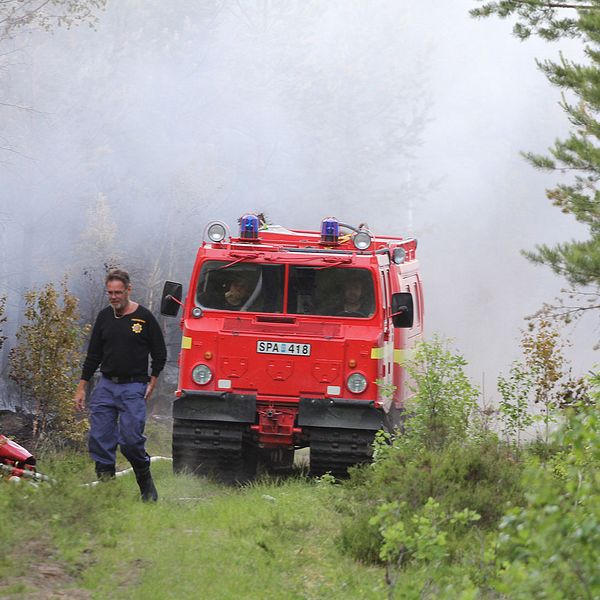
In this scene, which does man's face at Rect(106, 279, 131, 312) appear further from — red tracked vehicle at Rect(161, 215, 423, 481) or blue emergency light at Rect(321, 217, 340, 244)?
blue emergency light at Rect(321, 217, 340, 244)

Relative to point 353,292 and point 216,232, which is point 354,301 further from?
point 216,232

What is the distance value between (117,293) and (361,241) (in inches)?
151

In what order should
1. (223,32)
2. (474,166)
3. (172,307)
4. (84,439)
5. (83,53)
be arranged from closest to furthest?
1. (172,307)
2. (84,439)
3. (83,53)
4. (223,32)
5. (474,166)

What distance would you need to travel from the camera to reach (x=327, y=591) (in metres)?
7.43

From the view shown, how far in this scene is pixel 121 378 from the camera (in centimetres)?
1029

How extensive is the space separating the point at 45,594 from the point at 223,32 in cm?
3066

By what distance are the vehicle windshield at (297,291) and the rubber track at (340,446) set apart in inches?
50.4

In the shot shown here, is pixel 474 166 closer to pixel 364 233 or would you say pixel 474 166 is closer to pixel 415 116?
pixel 415 116

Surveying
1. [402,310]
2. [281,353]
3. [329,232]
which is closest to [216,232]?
[329,232]

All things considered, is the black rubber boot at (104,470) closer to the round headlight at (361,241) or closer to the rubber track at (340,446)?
the rubber track at (340,446)

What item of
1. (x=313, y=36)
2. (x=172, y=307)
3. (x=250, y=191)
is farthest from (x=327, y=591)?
(x=313, y=36)

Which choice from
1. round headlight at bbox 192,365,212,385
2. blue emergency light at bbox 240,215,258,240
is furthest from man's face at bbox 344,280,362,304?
round headlight at bbox 192,365,212,385

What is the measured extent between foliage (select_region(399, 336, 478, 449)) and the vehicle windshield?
6.78 feet

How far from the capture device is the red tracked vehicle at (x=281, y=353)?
41.9 feet
